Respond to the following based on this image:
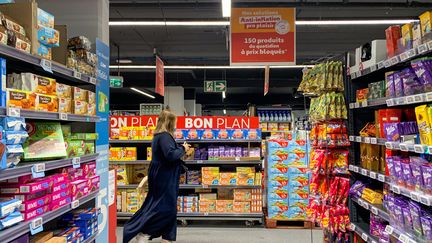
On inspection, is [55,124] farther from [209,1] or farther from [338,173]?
[209,1]

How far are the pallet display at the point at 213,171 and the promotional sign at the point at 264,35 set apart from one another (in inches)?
Answer: 49.2

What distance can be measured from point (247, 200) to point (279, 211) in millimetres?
633

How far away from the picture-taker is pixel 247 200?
23.3ft

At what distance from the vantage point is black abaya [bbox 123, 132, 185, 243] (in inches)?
181

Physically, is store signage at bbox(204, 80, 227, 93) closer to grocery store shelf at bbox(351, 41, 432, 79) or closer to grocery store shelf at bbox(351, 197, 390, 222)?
grocery store shelf at bbox(351, 41, 432, 79)

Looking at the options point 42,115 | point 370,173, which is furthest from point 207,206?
point 42,115

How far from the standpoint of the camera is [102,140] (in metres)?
4.20

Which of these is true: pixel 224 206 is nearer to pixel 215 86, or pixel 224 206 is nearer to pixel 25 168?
pixel 25 168

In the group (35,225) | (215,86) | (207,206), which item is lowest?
(207,206)

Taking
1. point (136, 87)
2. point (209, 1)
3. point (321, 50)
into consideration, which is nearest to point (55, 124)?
point (209, 1)

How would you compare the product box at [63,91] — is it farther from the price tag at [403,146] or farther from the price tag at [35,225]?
the price tag at [403,146]

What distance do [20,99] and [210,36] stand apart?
11918 mm

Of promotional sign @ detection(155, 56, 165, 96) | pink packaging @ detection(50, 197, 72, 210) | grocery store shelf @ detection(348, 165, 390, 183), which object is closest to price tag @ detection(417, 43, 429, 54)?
grocery store shelf @ detection(348, 165, 390, 183)

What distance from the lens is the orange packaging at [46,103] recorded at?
98.3 inches
